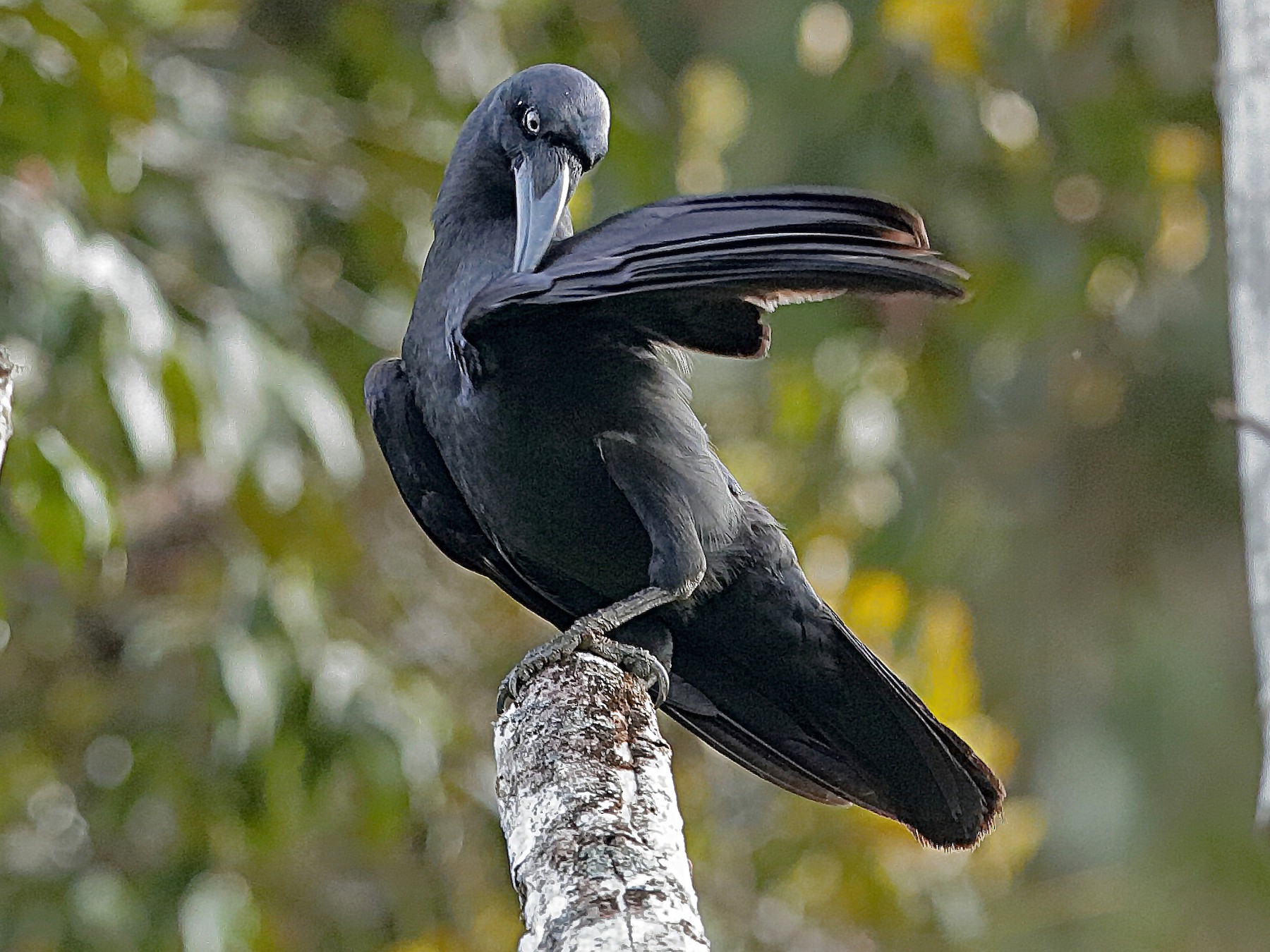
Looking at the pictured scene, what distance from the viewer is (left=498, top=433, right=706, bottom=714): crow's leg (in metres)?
2.62

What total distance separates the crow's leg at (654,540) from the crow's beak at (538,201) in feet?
1.06

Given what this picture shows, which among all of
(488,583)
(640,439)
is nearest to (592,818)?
(640,439)

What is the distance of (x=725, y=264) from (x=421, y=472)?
0.90 metres

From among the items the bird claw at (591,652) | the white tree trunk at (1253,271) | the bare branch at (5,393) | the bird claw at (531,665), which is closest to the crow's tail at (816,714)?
the bird claw at (591,652)

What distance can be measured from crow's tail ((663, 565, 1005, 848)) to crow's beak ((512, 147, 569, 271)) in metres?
0.72

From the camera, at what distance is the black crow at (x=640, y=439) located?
2.27m

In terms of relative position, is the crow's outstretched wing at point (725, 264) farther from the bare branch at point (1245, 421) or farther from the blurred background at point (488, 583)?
the blurred background at point (488, 583)

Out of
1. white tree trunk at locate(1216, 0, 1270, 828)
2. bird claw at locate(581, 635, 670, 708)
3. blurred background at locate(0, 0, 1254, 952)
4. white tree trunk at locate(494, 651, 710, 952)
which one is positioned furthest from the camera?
blurred background at locate(0, 0, 1254, 952)

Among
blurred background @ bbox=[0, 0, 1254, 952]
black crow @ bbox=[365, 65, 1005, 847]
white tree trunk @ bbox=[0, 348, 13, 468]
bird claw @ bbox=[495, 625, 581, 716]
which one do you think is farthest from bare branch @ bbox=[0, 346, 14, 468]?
blurred background @ bbox=[0, 0, 1254, 952]

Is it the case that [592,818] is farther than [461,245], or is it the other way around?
[461,245]

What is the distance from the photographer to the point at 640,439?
106 inches

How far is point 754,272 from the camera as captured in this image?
2.21 metres

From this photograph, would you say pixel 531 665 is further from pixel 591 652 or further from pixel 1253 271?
pixel 1253 271

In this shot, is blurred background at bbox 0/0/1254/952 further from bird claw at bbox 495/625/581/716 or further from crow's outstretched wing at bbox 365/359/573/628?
bird claw at bbox 495/625/581/716
